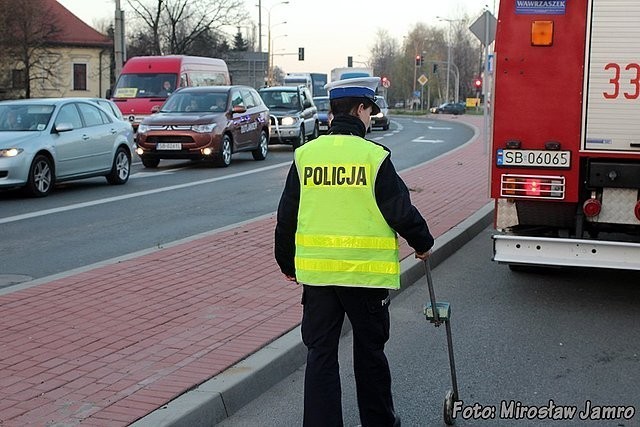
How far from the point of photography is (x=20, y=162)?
14602 millimetres

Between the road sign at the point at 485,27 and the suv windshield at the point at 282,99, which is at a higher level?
the road sign at the point at 485,27

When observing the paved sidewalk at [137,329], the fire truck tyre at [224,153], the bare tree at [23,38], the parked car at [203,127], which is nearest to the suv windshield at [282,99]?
the parked car at [203,127]

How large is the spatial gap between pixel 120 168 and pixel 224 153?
14.2 feet

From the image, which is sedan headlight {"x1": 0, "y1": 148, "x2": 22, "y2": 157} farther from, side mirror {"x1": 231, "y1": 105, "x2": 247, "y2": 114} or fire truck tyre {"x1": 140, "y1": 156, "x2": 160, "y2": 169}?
side mirror {"x1": 231, "y1": 105, "x2": 247, "y2": 114}

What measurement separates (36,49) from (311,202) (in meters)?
53.1

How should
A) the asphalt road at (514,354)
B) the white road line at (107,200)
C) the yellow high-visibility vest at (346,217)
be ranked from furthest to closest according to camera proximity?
1. the white road line at (107,200)
2. the asphalt road at (514,354)
3. the yellow high-visibility vest at (346,217)

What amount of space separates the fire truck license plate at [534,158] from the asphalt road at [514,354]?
1254mm

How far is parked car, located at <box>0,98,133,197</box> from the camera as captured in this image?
14.7 metres

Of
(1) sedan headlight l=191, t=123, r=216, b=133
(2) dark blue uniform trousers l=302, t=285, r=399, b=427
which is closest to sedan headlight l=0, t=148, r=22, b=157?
(1) sedan headlight l=191, t=123, r=216, b=133

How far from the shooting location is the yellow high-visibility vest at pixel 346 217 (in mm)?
4223

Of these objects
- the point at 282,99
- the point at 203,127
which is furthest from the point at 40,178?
the point at 282,99

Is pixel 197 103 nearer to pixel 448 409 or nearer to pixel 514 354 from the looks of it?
pixel 514 354

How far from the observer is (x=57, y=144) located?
15461 mm

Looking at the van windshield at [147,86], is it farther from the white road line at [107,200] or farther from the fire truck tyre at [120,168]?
the fire truck tyre at [120,168]
